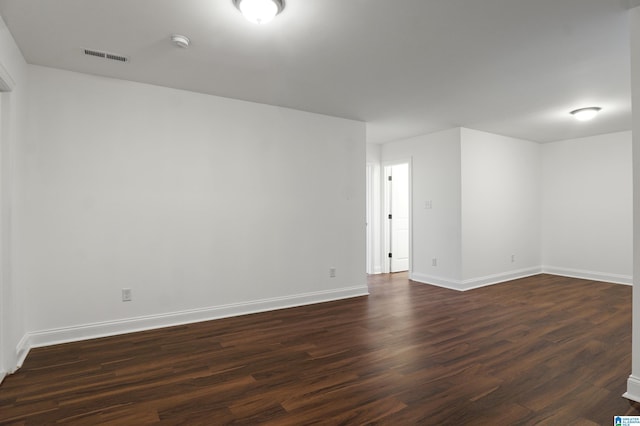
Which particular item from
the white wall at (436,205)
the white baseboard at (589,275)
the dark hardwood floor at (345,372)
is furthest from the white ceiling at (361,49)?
the white baseboard at (589,275)

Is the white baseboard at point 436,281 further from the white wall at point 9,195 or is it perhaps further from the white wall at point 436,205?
the white wall at point 9,195

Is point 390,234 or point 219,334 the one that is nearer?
point 219,334

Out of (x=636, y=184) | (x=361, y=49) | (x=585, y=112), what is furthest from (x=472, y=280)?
(x=361, y=49)

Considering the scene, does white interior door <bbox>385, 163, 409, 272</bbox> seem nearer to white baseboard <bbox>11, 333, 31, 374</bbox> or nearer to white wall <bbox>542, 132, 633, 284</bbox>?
white wall <bbox>542, 132, 633, 284</bbox>

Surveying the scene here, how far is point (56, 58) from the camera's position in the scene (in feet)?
9.80

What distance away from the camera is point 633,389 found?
2236 millimetres

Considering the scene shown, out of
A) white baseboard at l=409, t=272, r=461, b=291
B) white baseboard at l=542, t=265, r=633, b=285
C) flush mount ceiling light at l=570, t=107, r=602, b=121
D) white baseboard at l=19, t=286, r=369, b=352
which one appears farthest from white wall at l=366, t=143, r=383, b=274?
white baseboard at l=542, t=265, r=633, b=285

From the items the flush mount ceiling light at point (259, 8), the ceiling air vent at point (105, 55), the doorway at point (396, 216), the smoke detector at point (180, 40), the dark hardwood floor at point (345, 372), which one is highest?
the ceiling air vent at point (105, 55)

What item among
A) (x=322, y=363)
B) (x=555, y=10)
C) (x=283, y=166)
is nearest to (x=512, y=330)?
(x=322, y=363)

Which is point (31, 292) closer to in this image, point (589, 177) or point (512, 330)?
point (512, 330)

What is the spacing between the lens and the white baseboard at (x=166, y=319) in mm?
3145

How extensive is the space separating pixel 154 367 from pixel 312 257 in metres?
2.33

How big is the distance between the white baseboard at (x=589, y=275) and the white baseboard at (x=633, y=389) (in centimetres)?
448

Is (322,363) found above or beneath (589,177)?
beneath
